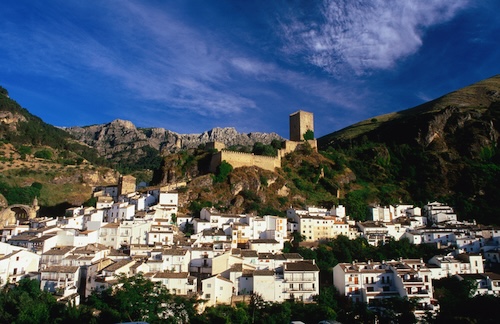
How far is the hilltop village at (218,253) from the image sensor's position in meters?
33.7

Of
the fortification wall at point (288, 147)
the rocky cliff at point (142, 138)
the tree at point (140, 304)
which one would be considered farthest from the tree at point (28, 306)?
the rocky cliff at point (142, 138)

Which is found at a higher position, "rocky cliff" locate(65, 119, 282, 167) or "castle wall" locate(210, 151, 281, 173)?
"rocky cliff" locate(65, 119, 282, 167)

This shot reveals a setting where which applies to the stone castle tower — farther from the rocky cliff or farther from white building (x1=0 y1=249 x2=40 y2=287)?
the rocky cliff

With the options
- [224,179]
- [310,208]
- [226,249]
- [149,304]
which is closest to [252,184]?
[224,179]

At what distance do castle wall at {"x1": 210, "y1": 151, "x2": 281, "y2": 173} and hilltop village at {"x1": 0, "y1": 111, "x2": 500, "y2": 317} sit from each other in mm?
8914

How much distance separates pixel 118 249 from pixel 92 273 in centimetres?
764

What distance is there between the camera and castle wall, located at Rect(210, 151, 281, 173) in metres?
62.9

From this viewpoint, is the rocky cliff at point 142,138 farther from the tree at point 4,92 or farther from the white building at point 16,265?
the white building at point 16,265

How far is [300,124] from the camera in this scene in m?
83.2

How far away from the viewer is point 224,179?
60156 millimetres

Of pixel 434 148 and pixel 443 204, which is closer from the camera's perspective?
pixel 443 204

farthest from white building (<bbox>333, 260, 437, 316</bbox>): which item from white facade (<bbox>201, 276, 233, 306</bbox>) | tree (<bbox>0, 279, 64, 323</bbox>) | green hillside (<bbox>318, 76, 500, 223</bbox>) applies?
green hillside (<bbox>318, 76, 500, 223</bbox>)

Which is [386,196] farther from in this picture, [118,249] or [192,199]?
[118,249]

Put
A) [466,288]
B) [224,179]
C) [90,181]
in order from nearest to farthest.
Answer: [466,288]
[224,179]
[90,181]
